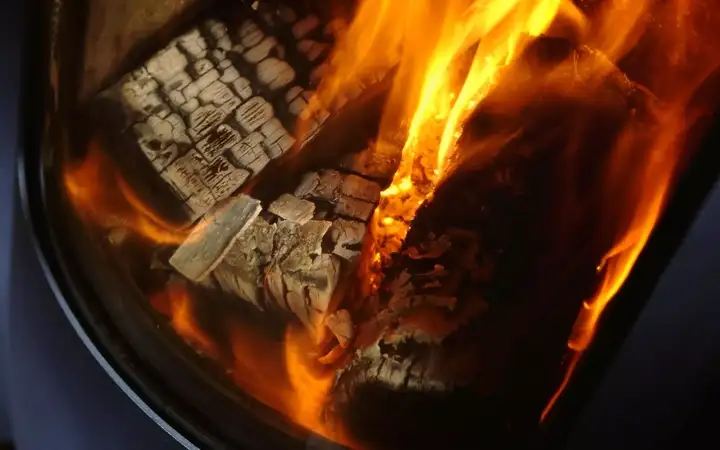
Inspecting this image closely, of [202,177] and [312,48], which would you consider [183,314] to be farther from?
[312,48]

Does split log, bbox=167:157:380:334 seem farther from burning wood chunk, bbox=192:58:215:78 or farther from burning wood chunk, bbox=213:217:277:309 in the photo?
burning wood chunk, bbox=192:58:215:78

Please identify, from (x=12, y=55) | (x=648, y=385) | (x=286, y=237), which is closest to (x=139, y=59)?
(x=12, y=55)

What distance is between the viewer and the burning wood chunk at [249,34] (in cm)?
80

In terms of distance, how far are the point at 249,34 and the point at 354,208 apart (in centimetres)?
19

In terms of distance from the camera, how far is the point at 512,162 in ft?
2.38

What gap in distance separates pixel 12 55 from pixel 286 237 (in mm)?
286

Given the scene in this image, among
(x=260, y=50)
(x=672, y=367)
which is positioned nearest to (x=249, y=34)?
(x=260, y=50)

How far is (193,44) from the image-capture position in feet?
2.58

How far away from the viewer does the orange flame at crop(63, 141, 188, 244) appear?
0.75 m

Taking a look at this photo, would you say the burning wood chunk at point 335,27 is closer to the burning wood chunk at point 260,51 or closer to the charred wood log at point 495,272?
the burning wood chunk at point 260,51

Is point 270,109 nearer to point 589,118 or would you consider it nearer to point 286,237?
point 286,237

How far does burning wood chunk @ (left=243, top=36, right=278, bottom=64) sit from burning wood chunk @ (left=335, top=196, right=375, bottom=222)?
154 mm

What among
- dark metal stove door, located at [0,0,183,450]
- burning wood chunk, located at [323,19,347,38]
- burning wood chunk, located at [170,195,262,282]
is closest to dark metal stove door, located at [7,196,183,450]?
dark metal stove door, located at [0,0,183,450]

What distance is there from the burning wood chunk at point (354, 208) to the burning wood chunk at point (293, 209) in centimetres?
2
